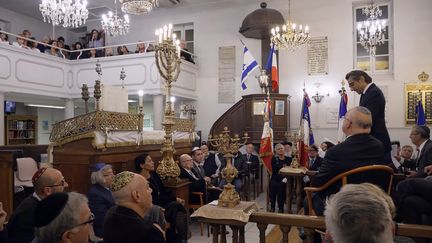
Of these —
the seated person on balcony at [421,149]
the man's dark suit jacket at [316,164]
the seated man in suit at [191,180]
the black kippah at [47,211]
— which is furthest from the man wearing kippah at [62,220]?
the man's dark suit jacket at [316,164]

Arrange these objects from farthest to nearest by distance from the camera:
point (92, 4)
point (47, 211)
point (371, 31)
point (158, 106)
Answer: point (92, 4)
point (158, 106)
point (371, 31)
point (47, 211)

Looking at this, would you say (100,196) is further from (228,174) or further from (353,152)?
(353,152)

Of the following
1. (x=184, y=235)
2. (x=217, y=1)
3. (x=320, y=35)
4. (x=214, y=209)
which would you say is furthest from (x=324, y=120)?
(x=214, y=209)

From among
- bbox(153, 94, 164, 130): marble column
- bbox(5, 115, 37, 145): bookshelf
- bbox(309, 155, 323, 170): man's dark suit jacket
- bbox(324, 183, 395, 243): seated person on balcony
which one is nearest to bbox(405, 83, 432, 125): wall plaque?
bbox(309, 155, 323, 170): man's dark suit jacket

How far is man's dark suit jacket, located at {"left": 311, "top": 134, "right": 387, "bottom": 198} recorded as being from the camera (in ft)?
7.93

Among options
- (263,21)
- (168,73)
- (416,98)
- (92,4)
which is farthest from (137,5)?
(416,98)

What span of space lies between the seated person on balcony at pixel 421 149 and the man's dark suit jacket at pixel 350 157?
1322 mm

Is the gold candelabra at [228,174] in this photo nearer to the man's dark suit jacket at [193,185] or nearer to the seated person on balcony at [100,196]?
the seated person on balcony at [100,196]

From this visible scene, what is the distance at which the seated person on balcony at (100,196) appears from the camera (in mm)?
3425

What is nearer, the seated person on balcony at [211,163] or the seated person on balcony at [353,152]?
the seated person on balcony at [353,152]

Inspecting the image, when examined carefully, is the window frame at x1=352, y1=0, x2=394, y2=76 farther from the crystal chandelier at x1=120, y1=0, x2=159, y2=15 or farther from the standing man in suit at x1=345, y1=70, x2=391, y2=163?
the standing man in suit at x1=345, y1=70, x2=391, y2=163

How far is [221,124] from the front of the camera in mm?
10766

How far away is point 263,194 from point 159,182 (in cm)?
471

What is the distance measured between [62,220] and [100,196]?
1.97 meters
